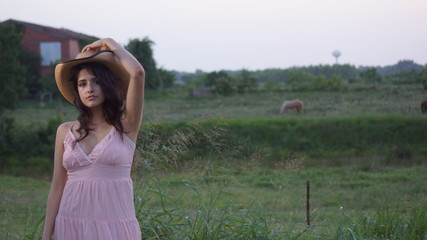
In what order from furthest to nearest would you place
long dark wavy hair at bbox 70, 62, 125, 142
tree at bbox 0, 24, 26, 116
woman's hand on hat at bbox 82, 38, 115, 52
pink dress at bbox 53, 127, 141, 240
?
tree at bbox 0, 24, 26, 116
woman's hand on hat at bbox 82, 38, 115, 52
long dark wavy hair at bbox 70, 62, 125, 142
pink dress at bbox 53, 127, 141, 240

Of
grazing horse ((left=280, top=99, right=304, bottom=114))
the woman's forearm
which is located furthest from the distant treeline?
the woman's forearm

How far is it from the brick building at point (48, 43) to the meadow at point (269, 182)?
9.60 feet

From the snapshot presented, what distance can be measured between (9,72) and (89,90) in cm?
1448

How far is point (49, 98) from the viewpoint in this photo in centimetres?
2691

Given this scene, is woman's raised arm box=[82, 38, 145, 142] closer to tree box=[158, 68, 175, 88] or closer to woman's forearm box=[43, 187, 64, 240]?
woman's forearm box=[43, 187, 64, 240]

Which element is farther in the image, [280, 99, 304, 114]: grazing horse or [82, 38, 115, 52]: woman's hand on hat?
[280, 99, 304, 114]: grazing horse

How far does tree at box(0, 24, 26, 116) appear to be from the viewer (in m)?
15.7

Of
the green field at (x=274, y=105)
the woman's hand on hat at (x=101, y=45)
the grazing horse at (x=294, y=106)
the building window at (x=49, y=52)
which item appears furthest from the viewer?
the building window at (x=49, y=52)

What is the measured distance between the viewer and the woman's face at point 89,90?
7.93ft

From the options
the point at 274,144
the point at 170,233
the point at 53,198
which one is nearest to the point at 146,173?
the point at 170,233

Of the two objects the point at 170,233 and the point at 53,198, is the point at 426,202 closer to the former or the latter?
the point at 170,233

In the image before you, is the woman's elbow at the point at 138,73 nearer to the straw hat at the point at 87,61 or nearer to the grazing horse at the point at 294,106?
the straw hat at the point at 87,61

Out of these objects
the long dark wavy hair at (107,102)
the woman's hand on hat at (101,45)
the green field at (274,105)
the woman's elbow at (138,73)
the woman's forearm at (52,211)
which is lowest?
the green field at (274,105)

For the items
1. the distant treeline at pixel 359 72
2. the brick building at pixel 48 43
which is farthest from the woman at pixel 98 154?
the brick building at pixel 48 43
